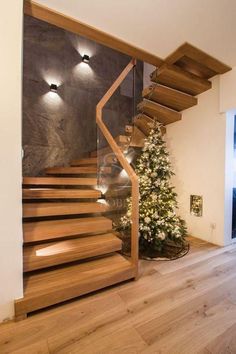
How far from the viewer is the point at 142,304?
1638 millimetres

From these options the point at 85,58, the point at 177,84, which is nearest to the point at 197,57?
the point at 177,84

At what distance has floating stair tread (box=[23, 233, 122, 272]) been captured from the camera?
1705 mm

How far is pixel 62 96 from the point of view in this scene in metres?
4.27

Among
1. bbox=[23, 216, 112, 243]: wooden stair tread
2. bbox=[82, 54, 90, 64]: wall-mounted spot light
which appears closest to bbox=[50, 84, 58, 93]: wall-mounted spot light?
bbox=[82, 54, 90, 64]: wall-mounted spot light

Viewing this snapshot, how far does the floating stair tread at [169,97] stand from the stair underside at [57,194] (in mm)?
1798

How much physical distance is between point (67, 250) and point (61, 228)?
0.86 feet

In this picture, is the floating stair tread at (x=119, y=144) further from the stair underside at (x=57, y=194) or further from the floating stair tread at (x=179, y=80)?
the floating stair tread at (x=179, y=80)

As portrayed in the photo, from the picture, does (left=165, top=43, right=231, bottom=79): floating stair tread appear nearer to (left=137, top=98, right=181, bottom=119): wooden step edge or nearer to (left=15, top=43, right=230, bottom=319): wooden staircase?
(left=15, top=43, right=230, bottom=319): wooden staircase

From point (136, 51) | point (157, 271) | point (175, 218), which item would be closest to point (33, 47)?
point (136, 51)

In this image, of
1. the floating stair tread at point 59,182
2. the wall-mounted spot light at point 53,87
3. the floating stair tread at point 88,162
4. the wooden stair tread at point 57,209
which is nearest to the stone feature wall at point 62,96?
the wall-mounted spot light at point 53,87

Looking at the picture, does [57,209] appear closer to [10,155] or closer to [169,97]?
[10,155]

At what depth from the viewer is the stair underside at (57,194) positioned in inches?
95.3

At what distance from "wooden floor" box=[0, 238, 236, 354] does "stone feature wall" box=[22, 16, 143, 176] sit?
98.5 inches

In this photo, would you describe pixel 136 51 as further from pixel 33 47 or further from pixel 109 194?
pixel 33 47
